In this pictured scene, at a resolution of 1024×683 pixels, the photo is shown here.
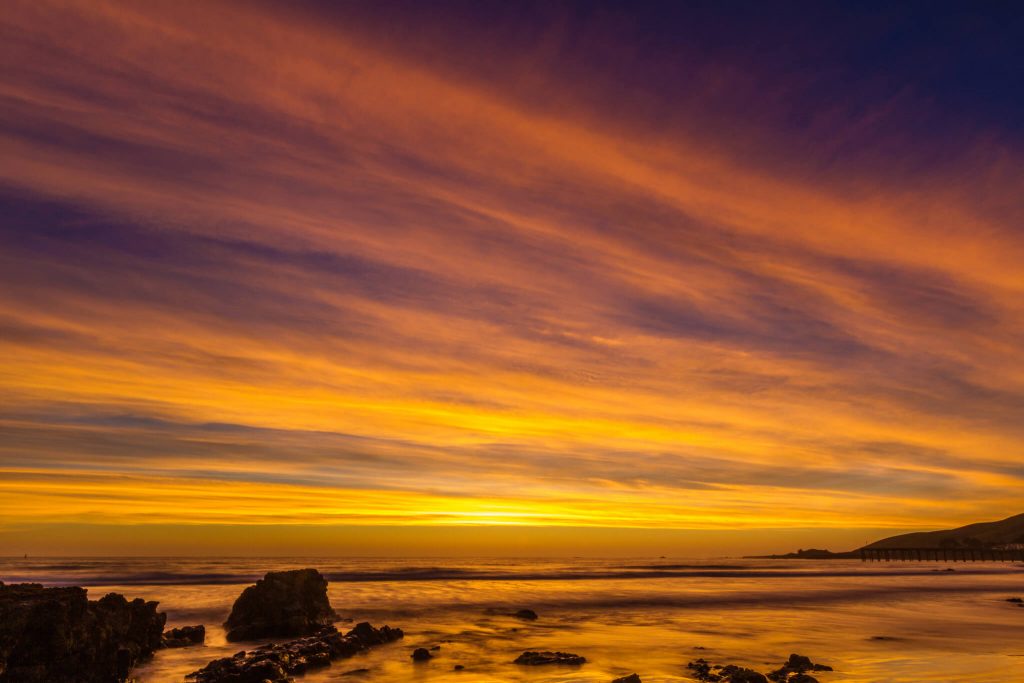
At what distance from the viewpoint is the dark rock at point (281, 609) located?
3925 centimetres

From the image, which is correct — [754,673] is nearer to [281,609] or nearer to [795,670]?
[795,670]

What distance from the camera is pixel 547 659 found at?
99.6 feet

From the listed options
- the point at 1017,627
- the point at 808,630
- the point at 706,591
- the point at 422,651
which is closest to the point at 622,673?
the point at 422,651

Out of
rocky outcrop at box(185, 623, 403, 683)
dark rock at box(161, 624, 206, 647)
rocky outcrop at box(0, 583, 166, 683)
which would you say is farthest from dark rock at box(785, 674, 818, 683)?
dark rock at box(161, 624, 206, 647)

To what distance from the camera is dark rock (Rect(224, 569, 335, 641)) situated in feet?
129

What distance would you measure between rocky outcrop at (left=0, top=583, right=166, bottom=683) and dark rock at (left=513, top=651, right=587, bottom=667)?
1699cm

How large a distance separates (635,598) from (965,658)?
4860 centimetres

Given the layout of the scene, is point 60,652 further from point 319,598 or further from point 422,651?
point 319,598

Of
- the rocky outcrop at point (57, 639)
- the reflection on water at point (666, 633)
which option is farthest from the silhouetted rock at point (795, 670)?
the rocky outcrop at point (57, 639)

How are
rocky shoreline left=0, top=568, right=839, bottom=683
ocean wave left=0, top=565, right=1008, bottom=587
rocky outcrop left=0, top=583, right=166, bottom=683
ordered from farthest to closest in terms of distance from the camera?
ocean wave left=0, top=565, right=1008, bottom=587, rocky shoreline left=0, top=568, right=839, bottom=683, rocky outcrop left=0, top=583, right=166, bottom=683

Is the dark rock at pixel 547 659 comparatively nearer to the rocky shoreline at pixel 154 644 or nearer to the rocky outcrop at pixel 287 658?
the rocky shoreline at pixel 154 644

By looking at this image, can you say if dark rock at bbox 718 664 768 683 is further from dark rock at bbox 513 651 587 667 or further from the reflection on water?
dark rock at bbox 513 651 587 667

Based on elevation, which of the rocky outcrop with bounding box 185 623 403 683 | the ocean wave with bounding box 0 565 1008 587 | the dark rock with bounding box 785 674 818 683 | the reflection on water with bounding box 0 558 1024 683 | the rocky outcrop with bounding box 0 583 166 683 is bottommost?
the ocean wave with bounding box 0 565 1008 587

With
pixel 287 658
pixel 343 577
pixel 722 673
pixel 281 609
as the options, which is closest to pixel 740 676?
pixel 722 673
